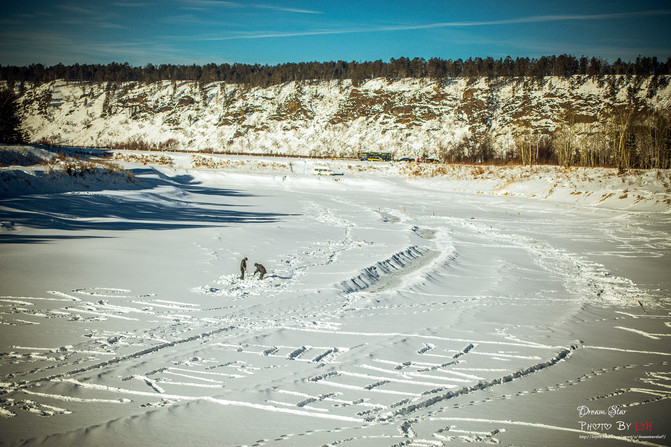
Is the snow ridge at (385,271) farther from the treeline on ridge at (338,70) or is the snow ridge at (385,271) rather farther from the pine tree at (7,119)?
the treeline on ridge at (338,70)

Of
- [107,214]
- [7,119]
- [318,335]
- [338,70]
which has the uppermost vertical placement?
[338,70]

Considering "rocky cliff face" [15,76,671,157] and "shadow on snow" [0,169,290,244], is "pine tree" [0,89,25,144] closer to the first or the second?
"shadow on snow" [0,169,290,244]

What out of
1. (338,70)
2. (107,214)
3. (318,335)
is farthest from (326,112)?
(318,335)

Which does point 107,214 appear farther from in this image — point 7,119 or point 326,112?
point 326,112

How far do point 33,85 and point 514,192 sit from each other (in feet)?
446

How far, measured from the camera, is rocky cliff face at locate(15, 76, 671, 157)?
3260 inches

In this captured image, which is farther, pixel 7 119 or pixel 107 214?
pixel 7 119

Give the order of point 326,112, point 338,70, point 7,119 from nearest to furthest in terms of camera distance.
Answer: point 7,119
point 326,112
point 338,70

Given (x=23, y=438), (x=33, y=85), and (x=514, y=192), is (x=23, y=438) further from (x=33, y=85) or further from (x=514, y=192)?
(x=33, y=85)

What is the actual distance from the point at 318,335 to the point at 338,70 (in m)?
117

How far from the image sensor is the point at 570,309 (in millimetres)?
8094

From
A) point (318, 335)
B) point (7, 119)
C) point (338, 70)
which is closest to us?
point (318, 335)

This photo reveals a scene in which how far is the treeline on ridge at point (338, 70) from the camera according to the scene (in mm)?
95688

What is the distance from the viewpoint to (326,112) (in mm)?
97375
